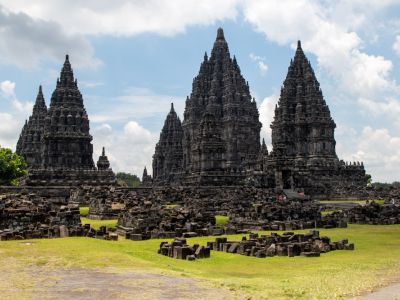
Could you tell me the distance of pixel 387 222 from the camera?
112 feet

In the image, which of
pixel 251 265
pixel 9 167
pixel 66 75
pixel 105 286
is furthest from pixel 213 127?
pixel 105 286

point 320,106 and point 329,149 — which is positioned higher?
point 320,106

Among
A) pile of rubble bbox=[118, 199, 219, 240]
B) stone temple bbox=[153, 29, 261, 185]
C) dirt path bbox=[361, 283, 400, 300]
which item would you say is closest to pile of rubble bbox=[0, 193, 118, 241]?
pile of rubble bbox=[118, 199, 219, 240]

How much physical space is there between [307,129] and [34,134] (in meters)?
44.7

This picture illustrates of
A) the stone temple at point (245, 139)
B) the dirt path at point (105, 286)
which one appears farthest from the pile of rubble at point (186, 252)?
the stone temple at point (245, 139)

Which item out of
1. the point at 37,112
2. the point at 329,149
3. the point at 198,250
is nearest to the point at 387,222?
the point at 198,250

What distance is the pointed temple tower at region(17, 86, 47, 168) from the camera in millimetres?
85312

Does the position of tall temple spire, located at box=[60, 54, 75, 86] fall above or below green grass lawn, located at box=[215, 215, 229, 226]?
above

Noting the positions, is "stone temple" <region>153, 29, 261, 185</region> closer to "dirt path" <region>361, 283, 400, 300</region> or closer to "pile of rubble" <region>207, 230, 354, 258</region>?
"pile of rubble" <region>207, 230, 354, 258</region>

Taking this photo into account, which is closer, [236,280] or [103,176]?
[236,280]

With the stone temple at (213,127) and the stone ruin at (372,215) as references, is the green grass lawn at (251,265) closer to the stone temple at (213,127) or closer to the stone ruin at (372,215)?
the stone ruin at (372,215)

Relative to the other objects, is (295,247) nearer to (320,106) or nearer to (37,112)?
(320,106)

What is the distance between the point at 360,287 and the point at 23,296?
24.5 feet

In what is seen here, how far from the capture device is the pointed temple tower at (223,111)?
75000 millimetres
